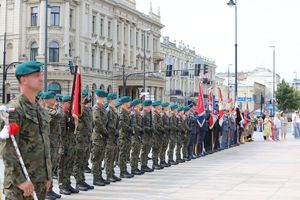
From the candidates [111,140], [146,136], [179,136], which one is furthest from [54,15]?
[111,140]

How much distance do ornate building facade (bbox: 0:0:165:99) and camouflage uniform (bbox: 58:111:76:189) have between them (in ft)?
121

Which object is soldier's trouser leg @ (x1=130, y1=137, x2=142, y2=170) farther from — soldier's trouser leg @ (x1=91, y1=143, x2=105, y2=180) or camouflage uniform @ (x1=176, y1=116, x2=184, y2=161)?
camouflage uniform @ (x1=176, y1=116, x2=184, y2=161)

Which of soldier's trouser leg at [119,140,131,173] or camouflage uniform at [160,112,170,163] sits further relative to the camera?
camouflage uniform at [160,112,170,163]

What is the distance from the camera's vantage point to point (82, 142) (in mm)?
10711

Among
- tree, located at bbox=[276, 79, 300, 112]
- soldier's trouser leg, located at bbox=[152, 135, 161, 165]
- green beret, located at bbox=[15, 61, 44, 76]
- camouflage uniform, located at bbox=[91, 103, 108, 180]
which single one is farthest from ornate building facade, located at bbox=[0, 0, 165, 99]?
green beret, located at bbox=[15, 61, 44, 76]

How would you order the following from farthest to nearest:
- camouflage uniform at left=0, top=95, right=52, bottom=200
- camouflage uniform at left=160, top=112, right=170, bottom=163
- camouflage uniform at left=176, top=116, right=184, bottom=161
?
camouflage uniform at left=176, top=116, right=184, bottom=161 < camouflage uniform at left=160, top=112, right=170, bottom=163 < camouflage uniform at left=0, top=95, right=52, bottom=200

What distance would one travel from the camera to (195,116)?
738 inches

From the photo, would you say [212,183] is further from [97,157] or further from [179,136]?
[179,136]

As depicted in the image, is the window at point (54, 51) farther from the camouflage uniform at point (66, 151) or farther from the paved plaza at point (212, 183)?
the camouflage uniform at point (66, 151)

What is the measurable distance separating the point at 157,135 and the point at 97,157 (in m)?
3.88

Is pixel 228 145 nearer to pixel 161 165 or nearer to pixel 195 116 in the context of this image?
pixel 195 116

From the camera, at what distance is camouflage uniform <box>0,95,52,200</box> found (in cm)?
478

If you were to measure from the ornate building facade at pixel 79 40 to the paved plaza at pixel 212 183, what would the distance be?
3319cm

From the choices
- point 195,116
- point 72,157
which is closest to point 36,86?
point 72,157
